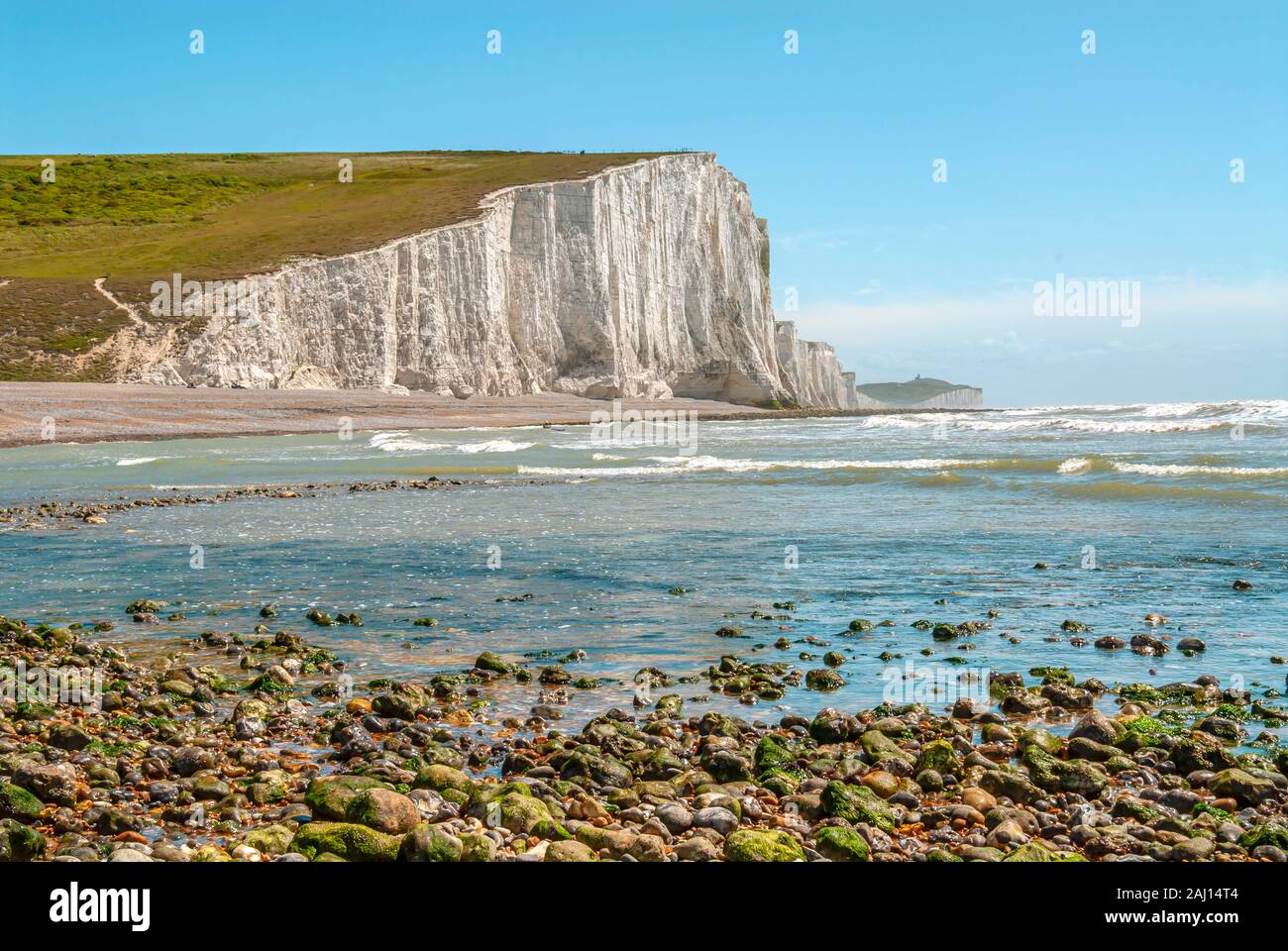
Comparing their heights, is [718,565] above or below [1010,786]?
above

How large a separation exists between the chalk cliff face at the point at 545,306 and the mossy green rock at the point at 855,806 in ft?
196

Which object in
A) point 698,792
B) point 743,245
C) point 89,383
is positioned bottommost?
point 698,792

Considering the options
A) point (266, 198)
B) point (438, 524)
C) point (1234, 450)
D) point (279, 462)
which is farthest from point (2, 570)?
point (266, 198)

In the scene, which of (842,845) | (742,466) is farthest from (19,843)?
(742,466)

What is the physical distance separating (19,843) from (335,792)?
143 centimetres

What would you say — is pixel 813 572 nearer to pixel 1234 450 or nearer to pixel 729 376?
pixel 1234 450

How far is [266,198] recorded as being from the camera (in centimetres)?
9650

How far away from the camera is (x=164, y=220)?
91.7 meters

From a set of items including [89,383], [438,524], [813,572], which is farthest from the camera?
[89,383]

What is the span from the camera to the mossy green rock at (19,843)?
507 centimetres

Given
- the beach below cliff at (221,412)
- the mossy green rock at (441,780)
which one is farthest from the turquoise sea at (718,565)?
the beach below cliff at (221,412)

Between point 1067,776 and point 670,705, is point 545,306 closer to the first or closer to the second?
point 670,705

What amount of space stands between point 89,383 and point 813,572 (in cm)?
5129

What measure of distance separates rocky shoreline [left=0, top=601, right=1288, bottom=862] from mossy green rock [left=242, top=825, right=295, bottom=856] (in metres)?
0.01
